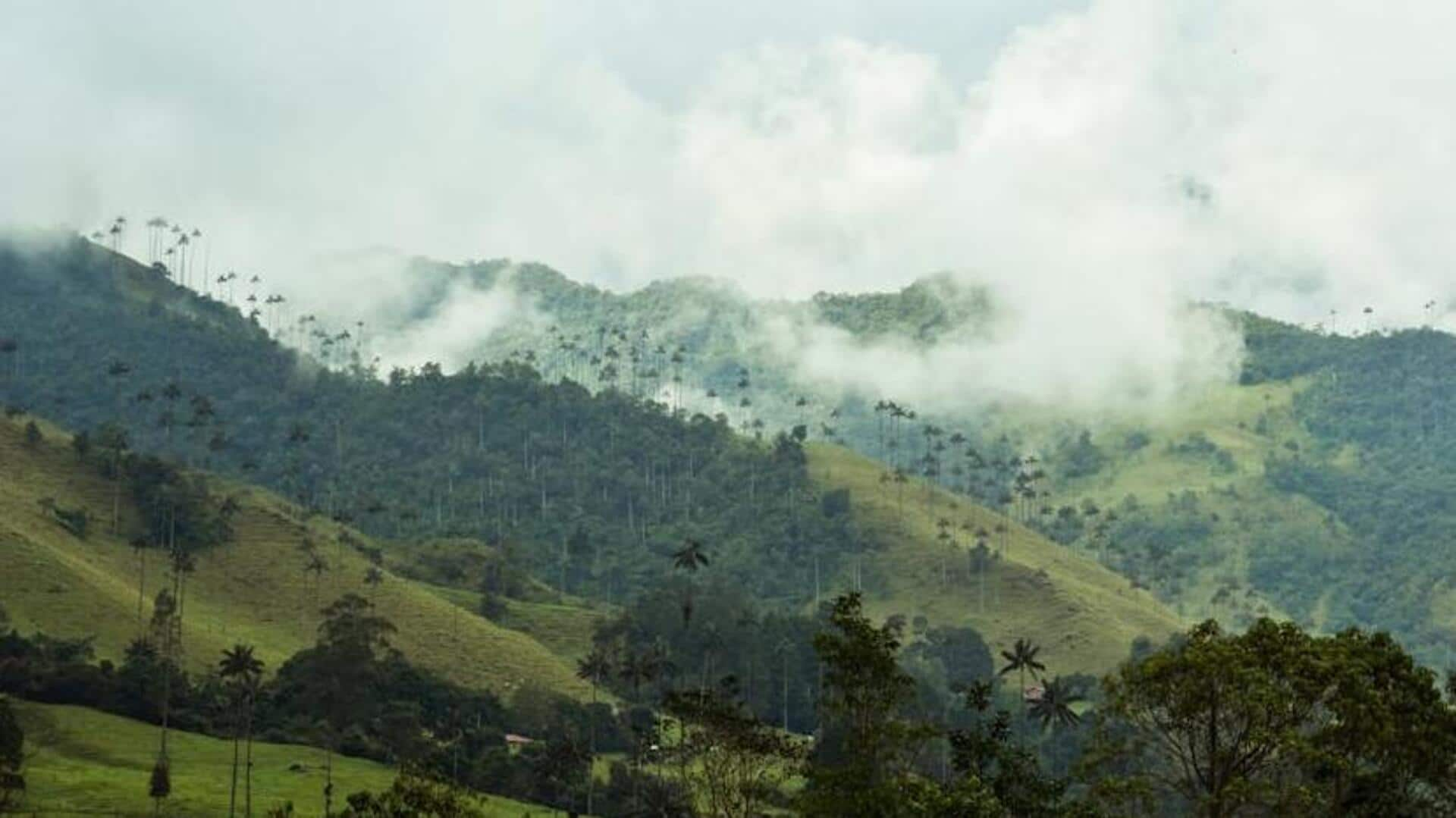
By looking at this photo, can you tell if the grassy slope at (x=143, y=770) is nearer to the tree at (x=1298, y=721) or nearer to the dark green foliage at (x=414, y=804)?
the dark green foliage at (x=414, y=804)

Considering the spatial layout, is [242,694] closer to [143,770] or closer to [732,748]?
[143,770]

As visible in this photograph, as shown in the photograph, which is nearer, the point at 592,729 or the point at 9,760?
the point at 9,760

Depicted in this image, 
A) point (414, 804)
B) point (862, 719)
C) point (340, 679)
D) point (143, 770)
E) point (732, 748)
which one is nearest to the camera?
point (862, 719)

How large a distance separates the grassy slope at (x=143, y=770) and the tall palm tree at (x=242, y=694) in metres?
1.16

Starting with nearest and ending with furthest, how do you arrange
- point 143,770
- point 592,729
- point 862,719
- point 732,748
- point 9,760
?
point 862,719
point 732,748
point 9,760
point 143,770
point 592,729

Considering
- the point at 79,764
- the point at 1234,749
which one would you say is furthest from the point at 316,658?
the point at 1234,749

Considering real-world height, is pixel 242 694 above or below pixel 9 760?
above

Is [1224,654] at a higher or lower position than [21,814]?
higher

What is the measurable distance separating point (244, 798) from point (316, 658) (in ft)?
135

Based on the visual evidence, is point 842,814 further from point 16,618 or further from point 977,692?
point 16,618

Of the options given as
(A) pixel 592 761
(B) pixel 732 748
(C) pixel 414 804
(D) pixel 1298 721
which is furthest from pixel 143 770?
(D) pixel 1298 721

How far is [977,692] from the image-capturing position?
91750 mm

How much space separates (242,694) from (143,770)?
1857 cm

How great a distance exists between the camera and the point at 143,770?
153 meters
